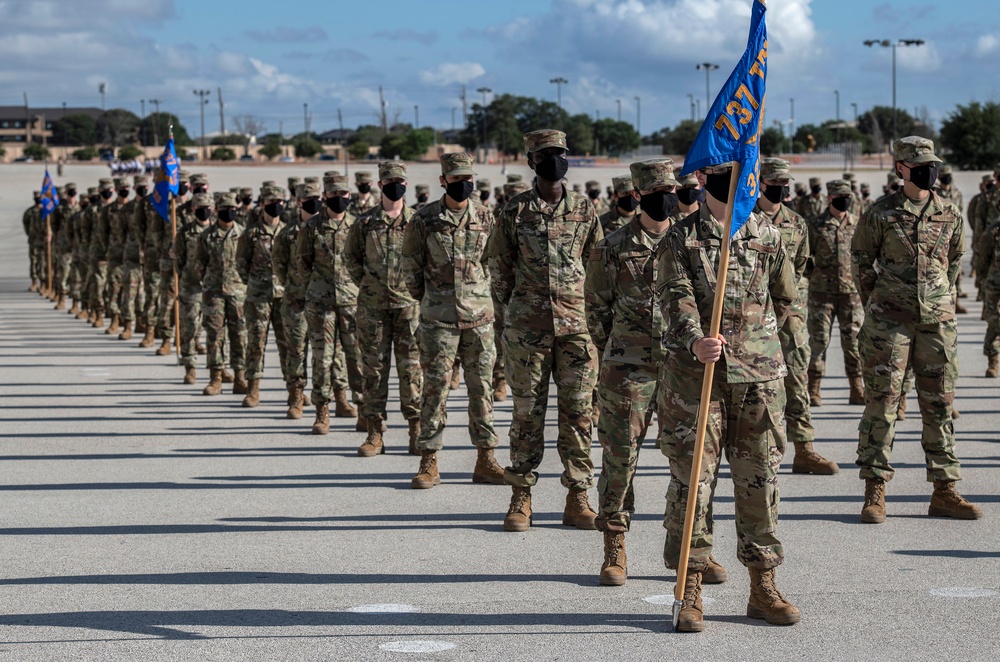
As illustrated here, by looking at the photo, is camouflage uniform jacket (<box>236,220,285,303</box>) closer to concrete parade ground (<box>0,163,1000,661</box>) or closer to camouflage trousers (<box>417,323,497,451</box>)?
concrete parade ground (<box>0,163,1000,661</box>)

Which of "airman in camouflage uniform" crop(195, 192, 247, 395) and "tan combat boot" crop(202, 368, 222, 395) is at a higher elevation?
"airman in camouflage uniform" crop(195, 192, 247, 395)

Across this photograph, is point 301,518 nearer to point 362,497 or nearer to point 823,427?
point 362,497

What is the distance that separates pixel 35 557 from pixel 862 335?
545cm

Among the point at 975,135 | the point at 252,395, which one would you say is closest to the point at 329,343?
the point at 252,395

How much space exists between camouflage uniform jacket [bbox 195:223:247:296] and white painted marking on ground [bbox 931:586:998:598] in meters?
10.1

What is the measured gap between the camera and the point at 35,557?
8.23 metres

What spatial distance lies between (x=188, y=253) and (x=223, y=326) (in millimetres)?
1444

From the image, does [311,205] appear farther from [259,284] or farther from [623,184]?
[623,184]

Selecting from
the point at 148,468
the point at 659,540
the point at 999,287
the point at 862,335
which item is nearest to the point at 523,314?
the point at 659,540

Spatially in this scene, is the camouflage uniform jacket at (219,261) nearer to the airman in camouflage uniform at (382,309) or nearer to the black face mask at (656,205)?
the airman in camouflage uniform at (382,309)

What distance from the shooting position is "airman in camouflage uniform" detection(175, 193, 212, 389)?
17062mm

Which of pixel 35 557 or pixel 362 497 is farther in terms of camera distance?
pixel 362 497

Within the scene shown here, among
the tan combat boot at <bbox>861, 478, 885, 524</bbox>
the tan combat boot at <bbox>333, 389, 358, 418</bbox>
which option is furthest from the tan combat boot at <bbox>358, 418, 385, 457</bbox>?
the tan combat boot at <bbox>861, 478, 885, 524</bbox>

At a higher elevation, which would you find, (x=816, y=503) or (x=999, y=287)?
(x=999, y=287)
